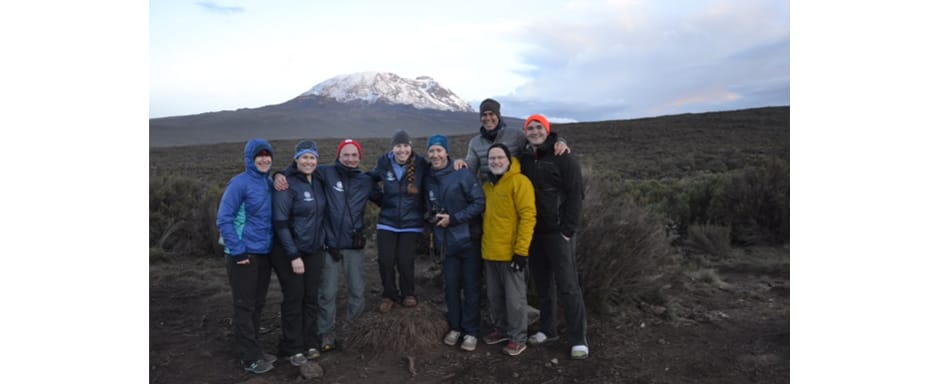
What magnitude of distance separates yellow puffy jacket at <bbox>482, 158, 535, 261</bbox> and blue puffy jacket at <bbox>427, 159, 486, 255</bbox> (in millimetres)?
114

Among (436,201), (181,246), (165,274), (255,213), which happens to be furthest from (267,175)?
(181,246)

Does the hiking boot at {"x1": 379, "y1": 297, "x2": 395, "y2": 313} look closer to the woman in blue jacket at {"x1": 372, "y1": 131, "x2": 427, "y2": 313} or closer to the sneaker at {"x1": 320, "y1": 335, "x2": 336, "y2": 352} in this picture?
the woman in blue jacket at {"x1": 372, "y1": 131, "x2": 427, "y2": 313}

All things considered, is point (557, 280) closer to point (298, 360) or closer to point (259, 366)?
point (298, 360)

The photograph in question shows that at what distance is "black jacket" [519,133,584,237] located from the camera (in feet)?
13.3

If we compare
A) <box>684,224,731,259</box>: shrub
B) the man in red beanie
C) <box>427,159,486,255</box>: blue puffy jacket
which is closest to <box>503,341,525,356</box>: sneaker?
<box>427,159,486,255</box>: blue puffy jacket

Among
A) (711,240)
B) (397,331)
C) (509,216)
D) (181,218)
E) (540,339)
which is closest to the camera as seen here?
(509,216)

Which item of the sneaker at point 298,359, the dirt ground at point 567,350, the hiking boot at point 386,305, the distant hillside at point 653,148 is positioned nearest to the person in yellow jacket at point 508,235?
the dirt ground at point 567,350

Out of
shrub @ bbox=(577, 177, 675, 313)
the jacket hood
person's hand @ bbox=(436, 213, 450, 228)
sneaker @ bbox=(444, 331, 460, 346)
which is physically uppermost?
the jacket hood

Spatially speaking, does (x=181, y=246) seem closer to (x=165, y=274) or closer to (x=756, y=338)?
(x=165, y=274)

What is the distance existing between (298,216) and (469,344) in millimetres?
1662

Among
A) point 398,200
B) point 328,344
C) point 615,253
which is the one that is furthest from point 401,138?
point 615,253

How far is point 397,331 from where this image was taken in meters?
4.41

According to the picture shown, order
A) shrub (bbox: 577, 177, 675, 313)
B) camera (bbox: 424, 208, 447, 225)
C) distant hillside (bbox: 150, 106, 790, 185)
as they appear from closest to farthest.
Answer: camera (bbox: 424, 208, 447, 225) < shrub (bbox: 577, 177, 675, 313) < distant hillside (bbox: 150, 106, 790, 185)

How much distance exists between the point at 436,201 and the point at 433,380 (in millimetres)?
1339
